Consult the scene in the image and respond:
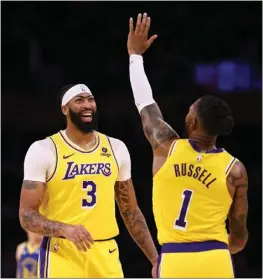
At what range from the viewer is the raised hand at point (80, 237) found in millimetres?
4879

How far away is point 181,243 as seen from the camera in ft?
14.6

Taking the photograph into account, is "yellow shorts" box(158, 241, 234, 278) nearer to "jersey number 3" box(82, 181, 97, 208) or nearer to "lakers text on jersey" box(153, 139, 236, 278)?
"lakers text on jersey" box(153, 139, 236, 278)

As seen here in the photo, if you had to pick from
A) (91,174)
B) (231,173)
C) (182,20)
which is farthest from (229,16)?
(231,173)

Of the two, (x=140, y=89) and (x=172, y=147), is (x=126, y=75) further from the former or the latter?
(x=172, y=147)

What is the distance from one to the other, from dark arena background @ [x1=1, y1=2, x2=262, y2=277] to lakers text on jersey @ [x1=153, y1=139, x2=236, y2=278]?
776 centimetres

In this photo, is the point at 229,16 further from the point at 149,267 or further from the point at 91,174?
the point at 91,174

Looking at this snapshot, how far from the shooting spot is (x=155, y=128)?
4617mm

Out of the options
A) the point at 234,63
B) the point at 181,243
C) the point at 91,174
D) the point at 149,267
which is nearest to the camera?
the point at 181,243

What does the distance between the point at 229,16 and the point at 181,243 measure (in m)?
10.1

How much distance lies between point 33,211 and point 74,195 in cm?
30

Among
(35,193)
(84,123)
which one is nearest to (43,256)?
(35,193)

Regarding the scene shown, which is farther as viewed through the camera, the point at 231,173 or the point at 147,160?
the point at 147,160

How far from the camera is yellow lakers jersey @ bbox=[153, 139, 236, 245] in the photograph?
4422 millimetres

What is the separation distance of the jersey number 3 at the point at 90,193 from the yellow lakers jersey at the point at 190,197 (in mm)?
1105
